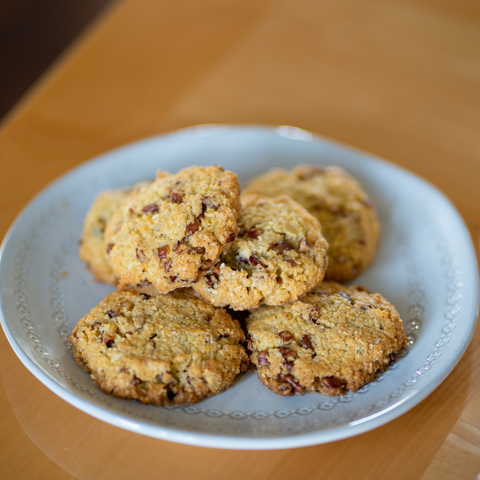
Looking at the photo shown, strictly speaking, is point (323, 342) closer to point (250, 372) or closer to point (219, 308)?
point (250, 372)

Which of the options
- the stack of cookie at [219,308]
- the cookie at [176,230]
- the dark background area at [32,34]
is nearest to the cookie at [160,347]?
the stack of cookie at [219,308]

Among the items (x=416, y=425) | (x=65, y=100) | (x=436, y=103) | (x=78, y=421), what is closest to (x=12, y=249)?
(x=78, y=421)

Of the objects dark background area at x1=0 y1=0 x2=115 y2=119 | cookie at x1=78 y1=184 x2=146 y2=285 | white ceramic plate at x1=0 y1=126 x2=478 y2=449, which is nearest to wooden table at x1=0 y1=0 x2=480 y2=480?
white ceramic plate at x1=0 y1=126 x2=478 y2=449

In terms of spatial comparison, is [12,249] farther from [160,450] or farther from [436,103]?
[436,103]

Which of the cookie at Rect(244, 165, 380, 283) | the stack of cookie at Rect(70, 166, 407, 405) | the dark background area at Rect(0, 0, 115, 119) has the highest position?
the cookie at Rect(244, 165, 380, 283)

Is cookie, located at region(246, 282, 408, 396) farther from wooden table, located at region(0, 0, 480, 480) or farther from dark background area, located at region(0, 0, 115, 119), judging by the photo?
dark background area, located at region(0, 0, 115, 119)

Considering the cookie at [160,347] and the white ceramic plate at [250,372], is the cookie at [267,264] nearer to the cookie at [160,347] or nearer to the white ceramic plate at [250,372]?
the cookie at [160,347]
